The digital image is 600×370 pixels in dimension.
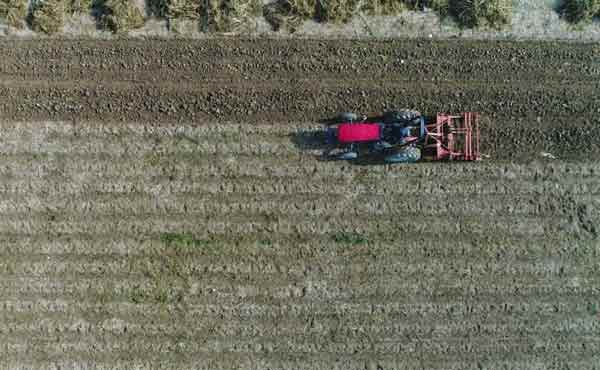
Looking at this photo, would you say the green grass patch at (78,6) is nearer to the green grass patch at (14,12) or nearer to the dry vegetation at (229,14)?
the green grass patch at (14,12)

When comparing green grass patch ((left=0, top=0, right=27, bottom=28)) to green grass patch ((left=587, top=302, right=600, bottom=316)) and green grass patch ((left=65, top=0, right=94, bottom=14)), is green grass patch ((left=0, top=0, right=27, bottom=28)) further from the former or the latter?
green grass patch ((left=587, top=302, right=600, bottom=316))

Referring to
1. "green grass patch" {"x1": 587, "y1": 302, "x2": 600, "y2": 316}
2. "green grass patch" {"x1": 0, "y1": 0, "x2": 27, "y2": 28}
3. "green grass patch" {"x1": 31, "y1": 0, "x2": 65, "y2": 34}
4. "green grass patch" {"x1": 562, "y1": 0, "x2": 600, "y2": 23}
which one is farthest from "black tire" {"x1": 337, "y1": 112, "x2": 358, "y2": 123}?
"green grass patch" {"x1": 0, "y1": 0, "x2": 27, "y2": 28}

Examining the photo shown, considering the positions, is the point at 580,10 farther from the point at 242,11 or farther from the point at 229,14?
the point at 229,14

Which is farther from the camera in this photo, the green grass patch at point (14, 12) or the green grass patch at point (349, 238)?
the green grass patch at point (14, 12)

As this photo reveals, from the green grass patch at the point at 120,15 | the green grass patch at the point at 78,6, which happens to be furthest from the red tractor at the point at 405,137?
the green grass patch at the point at 78,6

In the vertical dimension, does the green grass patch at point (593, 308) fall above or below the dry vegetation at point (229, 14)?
below

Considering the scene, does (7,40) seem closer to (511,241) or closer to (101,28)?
(101,28)

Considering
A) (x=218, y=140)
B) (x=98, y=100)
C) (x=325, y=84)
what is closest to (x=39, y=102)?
(x=98, y=100)
